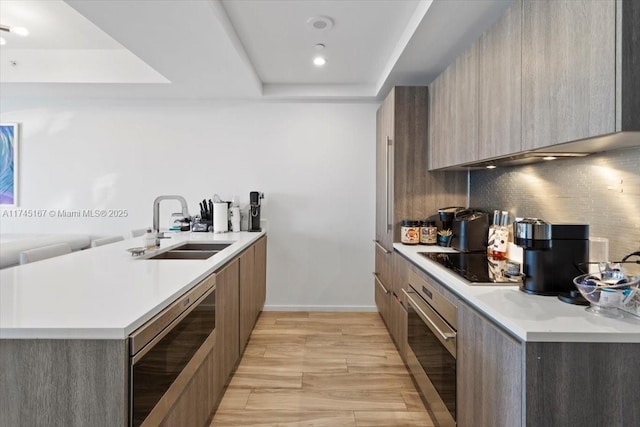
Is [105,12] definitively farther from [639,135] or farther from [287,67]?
[639,135]

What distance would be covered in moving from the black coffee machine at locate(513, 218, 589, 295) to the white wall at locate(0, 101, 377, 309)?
2.49 meters

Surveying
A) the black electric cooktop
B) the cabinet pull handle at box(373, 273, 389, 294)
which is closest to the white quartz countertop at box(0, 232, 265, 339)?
the black electric cooktop

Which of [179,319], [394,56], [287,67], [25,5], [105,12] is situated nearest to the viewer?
[179,319]

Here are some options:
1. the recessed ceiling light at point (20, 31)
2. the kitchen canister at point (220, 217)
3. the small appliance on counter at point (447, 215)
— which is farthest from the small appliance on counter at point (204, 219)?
the small appliance on counter at point (447, 215)

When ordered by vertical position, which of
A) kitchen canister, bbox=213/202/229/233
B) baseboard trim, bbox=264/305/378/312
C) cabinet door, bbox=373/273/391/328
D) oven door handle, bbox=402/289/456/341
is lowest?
baseboard trim, bbox=264/305/378/312

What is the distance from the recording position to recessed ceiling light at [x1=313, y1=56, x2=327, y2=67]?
298 centimetres

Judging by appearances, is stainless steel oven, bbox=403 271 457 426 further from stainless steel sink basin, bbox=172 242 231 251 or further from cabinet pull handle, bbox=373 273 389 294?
stainless steel sink basin, bbox=172 242 231 251

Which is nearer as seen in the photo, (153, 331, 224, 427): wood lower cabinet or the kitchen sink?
(153, 331, 224, 427): wood lower cabinet

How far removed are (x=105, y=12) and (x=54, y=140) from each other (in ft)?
8.29

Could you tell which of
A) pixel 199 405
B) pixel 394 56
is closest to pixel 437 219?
pixel 394 56

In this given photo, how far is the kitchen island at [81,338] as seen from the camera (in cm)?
94

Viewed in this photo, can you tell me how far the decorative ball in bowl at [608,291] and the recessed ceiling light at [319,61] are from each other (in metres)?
2.55

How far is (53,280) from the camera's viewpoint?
1428 millimetres

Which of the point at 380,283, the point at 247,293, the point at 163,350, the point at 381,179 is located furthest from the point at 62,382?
the point at 381,179
